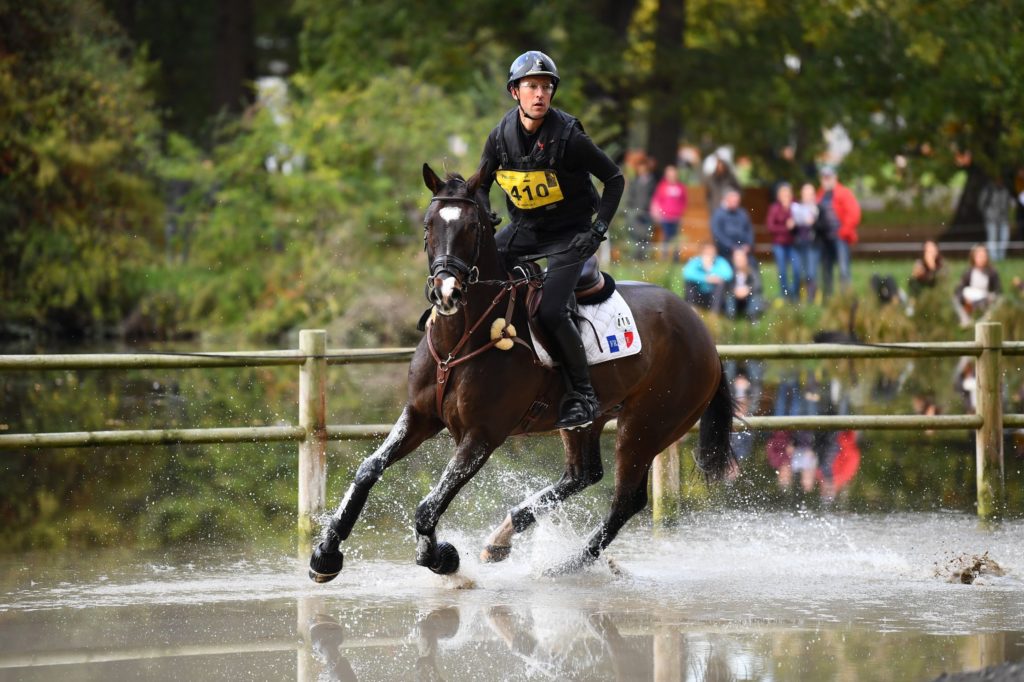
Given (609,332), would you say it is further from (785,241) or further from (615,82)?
(615,82)

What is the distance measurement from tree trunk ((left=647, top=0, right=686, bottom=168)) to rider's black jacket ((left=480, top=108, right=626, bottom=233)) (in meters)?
23.1

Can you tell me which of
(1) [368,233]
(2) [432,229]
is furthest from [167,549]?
(1) [368,233]

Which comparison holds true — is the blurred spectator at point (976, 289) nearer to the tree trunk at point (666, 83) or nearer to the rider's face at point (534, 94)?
the tree trunk at point (666, 83)

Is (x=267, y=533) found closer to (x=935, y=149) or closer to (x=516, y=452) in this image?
(x=516, y=452)

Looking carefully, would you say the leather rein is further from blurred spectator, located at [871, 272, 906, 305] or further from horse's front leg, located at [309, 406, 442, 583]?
blurred spectator, located at [871, 272, 906, 305]

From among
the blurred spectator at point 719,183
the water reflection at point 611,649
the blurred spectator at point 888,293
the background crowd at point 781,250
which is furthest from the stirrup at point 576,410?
the blurred spectator at point 719,183

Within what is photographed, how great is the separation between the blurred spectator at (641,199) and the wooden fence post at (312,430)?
49.1 ft

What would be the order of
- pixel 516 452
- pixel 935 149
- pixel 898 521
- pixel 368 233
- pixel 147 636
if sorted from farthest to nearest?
pixel 935 149
pixel 368 233
pixel 516 452
pixel 898 521
pixel 147 636

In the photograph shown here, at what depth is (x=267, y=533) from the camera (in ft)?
32.4

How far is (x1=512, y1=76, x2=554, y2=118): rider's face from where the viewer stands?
26.8ft

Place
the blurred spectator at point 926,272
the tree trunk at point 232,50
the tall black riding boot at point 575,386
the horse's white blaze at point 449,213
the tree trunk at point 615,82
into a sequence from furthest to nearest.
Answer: the tree trunk at point 232,50 < the tree trunk at point 615,82 < the blurred spectator at point 926,272 < the tall black riding boot at point 575,386 < the horse's white blaze at point 449,213

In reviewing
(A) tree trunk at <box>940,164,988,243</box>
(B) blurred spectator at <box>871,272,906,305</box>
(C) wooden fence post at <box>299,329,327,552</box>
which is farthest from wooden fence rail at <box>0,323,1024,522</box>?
(A) tree trunk at <box>940,164,988,243</box>

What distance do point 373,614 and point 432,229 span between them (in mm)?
1879

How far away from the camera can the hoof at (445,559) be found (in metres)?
8.09
